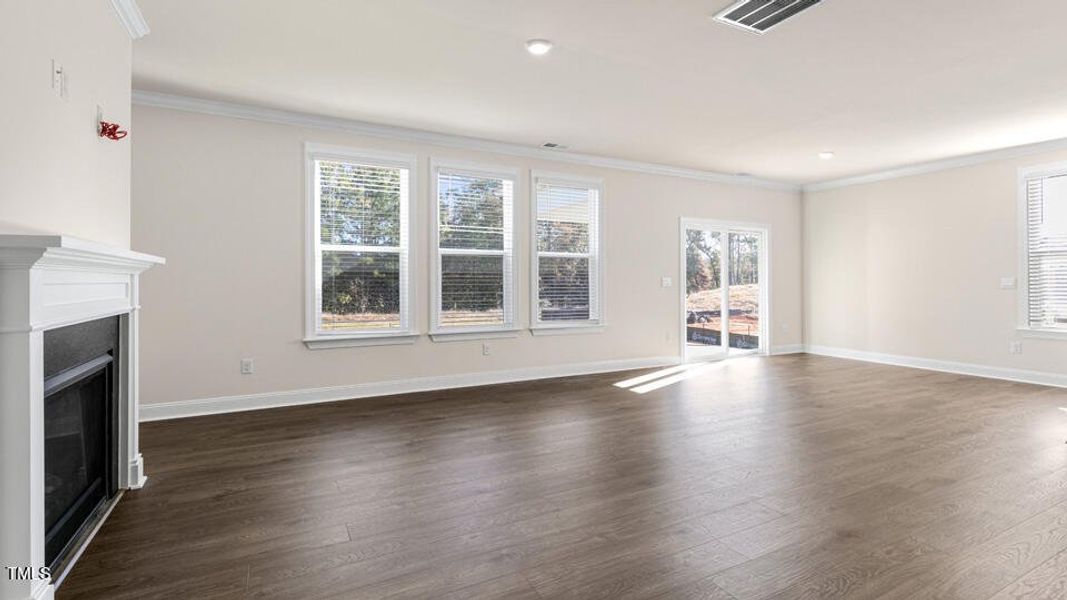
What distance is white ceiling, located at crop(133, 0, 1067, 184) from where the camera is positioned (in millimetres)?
3002

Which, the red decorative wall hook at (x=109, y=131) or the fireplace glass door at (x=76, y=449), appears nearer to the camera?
the fireplace glass door at (x=76, y=449)

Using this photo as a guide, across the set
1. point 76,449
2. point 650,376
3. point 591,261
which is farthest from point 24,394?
point 650,376

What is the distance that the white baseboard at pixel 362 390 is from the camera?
438 centimetres

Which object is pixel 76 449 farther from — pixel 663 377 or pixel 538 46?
pixel 663 377

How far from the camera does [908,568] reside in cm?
200

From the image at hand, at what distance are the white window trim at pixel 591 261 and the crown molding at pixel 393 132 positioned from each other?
0.70 feet

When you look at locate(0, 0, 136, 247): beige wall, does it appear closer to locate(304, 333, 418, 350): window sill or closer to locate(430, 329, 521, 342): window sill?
locate(304, 333, 418, 350): window sill

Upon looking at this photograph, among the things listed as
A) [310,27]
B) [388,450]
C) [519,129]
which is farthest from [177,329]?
[519,129]

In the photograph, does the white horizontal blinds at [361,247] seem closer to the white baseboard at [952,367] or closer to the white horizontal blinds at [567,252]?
the white horizontal blinds at [567,252]

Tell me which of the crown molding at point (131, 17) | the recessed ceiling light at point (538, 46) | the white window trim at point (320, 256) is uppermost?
the recessed ceiling light at point (538, 46)

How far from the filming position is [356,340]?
5035 mm

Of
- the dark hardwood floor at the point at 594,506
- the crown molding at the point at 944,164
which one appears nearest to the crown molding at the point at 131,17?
the dark hardwood floor at the point at 594,506

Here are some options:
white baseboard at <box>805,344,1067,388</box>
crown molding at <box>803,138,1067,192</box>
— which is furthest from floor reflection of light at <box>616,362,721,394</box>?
crown molding at <box>803,138,1067,192</box>

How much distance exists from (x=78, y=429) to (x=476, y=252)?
3.77 meters
